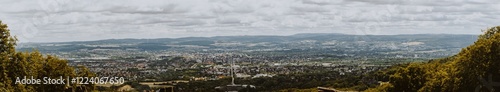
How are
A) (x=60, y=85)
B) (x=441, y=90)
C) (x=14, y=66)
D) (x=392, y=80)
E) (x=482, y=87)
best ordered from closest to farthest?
(x=482, y=87) → (x=14, y=66) → (x=441, y=90) → (x=60, y=85) → (x=392, y=80)

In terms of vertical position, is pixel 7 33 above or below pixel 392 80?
above

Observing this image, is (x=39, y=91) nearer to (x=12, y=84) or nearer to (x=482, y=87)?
(x=12, y=84)

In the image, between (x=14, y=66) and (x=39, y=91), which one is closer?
(x=14, y=66)

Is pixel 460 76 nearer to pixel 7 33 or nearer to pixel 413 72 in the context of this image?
pixel 413 72

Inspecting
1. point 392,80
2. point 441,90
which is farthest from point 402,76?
Result: point 441,90

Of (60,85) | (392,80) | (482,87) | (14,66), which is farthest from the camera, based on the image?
(392,80)

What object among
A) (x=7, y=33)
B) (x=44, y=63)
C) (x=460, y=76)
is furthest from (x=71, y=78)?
(x=460, y=76)
